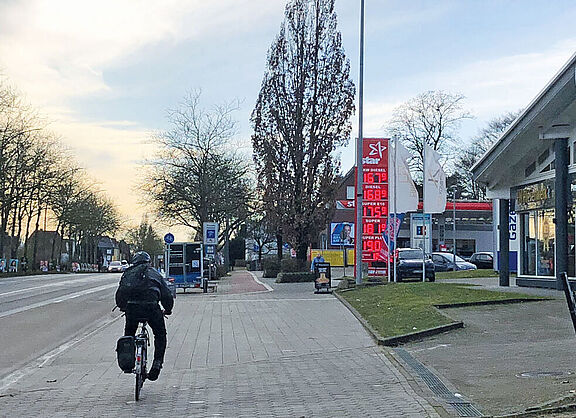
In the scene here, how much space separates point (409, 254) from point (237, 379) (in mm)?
27683

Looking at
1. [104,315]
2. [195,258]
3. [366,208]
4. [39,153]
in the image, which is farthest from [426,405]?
[39,153]

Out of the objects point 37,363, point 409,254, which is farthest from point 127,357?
point 409,254

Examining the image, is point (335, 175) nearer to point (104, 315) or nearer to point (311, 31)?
point (311, 31)

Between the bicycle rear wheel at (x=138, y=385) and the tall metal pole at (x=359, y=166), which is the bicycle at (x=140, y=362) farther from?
the tall metal pole at (x=359, y=166)

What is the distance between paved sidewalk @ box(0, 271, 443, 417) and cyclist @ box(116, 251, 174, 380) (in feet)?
2.07

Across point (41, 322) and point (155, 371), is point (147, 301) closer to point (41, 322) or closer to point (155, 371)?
point (155, 371)

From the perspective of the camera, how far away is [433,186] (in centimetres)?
2861

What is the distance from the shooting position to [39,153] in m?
56.7

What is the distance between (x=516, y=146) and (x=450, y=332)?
10817 mm

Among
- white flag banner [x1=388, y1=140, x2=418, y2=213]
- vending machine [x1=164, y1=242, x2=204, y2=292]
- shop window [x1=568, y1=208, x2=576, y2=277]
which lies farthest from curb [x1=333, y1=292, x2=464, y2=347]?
vending machine [x1=164, y1=242, x2=204, y2=292]

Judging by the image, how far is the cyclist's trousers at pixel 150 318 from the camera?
925 centimetres

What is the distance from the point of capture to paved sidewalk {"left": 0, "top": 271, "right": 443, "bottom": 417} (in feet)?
27.5

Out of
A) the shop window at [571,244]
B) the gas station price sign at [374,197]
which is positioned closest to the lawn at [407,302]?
the shop window at [571,244]

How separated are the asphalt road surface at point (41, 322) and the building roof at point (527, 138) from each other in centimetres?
1198
